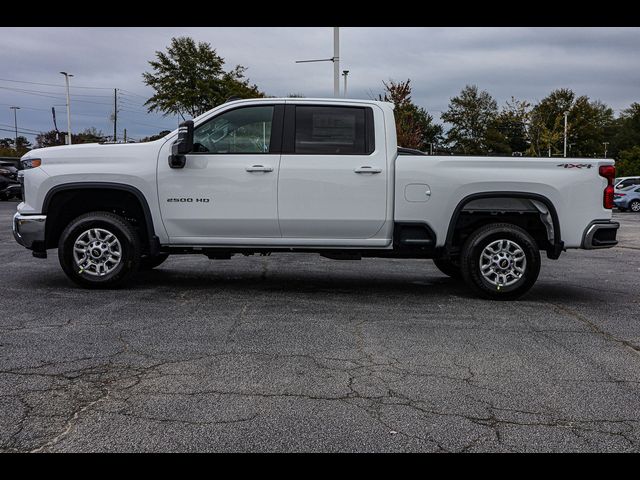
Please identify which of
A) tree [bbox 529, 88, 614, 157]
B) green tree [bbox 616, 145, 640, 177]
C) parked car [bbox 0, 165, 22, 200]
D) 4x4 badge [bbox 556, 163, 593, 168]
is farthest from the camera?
tree [bbox 529, 88, 614, 157]

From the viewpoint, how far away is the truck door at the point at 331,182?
284 inches

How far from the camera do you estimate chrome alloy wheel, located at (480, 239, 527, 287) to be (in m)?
7.21

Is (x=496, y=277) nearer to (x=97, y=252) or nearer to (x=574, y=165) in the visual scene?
(x=574, y=165)

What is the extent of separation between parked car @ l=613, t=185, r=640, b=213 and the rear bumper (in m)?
30.1

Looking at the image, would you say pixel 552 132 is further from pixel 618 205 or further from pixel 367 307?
pixel 367 307

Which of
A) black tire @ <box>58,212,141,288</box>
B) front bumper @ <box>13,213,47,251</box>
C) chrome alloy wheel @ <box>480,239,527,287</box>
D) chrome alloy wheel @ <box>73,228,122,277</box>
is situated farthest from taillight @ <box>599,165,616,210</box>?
front bumper @ <box>13,213,47,251</box>

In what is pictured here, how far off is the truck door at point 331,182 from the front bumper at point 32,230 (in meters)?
2.64

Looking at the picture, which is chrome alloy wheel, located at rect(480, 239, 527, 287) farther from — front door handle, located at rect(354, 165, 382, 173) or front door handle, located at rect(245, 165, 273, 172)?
front door handle, located at rect(245, 165, 273, 172)

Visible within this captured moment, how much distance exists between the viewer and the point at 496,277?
7.22 m

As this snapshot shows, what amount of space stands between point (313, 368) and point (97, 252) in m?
3.71

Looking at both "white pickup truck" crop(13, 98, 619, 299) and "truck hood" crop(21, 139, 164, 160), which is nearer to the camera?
"white pickup truck" crop(13, 98, 619, 299)

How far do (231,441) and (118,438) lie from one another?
565 mm

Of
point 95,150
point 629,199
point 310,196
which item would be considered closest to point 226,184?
point 310,196
